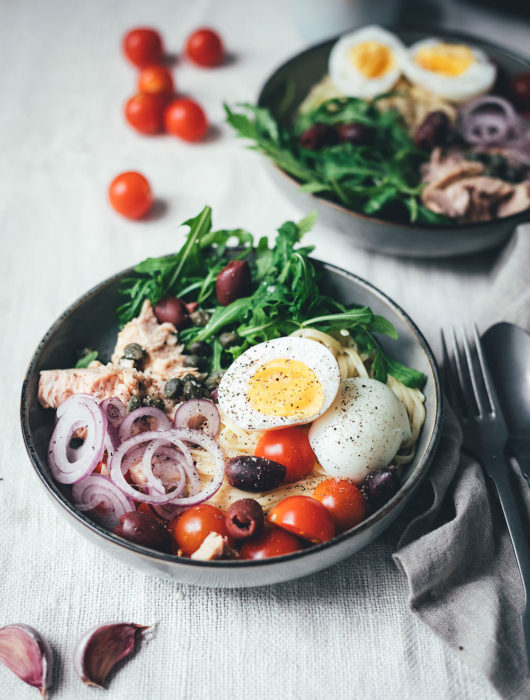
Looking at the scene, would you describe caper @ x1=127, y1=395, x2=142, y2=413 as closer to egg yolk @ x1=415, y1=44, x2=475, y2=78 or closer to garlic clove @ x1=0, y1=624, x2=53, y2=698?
garlic clove @ x1=0, y1=624, x2=53, y2=698

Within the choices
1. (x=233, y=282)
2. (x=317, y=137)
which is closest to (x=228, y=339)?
(x=233, y=282)

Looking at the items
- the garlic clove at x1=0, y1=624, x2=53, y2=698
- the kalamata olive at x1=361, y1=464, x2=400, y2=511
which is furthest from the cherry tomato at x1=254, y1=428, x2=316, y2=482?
the garlic clove at x1=0, y1=624, x2=53, y2=698

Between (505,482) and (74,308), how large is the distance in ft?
6.26

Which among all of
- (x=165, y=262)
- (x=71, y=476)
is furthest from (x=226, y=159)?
(x=71, y=476)

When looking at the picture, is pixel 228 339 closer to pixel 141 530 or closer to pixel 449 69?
pixel 141 530

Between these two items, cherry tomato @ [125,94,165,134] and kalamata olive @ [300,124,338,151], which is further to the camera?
cherry tomato @ [125,94,165,134]

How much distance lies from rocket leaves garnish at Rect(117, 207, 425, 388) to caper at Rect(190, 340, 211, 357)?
0.09 ft

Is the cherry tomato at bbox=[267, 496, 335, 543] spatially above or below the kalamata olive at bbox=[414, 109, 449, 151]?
below

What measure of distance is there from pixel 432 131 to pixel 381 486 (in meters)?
2.48

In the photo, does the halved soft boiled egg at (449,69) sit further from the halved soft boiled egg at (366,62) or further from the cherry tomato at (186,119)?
the cherry tomato at (186,119)

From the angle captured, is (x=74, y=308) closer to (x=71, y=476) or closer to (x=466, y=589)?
(x=71, y=476)

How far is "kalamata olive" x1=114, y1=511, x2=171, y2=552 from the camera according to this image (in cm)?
213

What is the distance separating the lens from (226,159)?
14.1 feet

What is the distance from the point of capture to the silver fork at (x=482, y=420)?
2.36 meters
